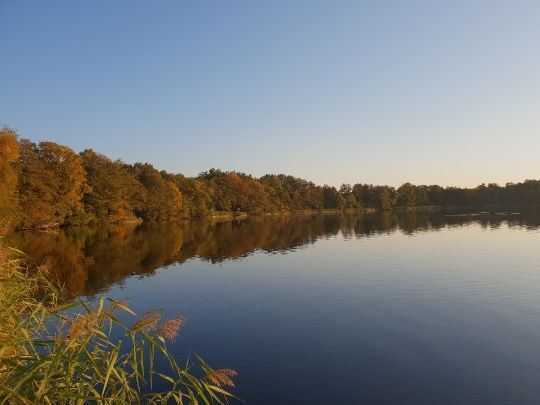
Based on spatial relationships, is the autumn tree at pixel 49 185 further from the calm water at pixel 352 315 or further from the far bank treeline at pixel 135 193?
the calm water at pixel 352 315

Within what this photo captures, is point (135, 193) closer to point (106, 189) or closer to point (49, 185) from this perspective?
point (106, 189)

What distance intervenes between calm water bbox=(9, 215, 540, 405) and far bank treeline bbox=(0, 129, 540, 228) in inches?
756

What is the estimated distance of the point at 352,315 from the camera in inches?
747

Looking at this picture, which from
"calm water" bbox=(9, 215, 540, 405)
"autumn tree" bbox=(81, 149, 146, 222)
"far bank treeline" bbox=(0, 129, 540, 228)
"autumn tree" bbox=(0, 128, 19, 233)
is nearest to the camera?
"calm water" bbox=(9, 215, 540, 405)

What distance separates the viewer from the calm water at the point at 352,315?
11891mm

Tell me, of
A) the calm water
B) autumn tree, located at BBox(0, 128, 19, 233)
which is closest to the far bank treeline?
autumn tree, located at BBox(0, 128, 19, 233)

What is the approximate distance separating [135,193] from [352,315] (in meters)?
93.1

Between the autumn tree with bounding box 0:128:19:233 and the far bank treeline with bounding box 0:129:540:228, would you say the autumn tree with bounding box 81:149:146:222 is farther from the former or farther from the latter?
the autumn tree with bounding box 0:128:19:233

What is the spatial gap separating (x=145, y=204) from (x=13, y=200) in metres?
52.7

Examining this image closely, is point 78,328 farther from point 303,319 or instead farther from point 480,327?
point 480,327

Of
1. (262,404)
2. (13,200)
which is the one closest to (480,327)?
(262,404)

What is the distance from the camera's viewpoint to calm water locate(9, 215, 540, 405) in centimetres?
1189

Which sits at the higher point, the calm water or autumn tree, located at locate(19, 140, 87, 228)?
autumn tree, located at locate(19, 140, 87, 228)

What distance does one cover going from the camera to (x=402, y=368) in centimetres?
1291
